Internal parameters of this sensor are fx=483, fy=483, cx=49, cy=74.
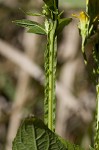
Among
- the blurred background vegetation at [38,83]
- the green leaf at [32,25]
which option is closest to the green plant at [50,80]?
the green leaf at [32,25]

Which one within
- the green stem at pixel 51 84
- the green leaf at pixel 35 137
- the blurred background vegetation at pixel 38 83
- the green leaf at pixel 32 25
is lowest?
the blurred background vegetation at pixel 38 83

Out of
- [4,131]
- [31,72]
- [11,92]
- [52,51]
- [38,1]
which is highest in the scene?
[52,51]

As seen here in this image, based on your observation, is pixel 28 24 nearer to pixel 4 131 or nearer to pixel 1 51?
pixel 1 51

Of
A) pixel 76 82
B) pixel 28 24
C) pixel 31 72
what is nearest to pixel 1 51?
pixel 31 72

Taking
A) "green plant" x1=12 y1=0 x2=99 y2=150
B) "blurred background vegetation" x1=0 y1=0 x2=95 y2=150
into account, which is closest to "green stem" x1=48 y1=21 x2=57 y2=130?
"green plant" x1=12 y1=0 x2=99 y2=150

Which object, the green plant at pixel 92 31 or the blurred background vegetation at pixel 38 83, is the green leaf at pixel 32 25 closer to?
the green plant at pixel 92 31
